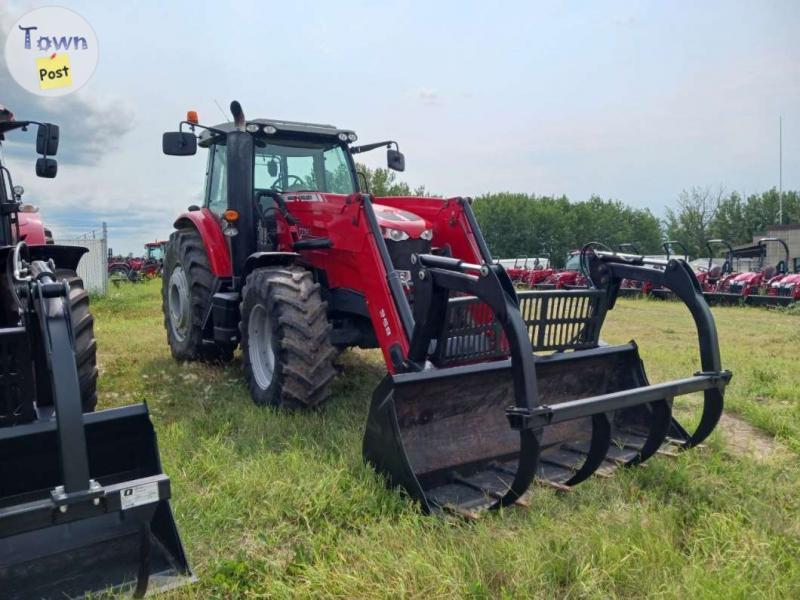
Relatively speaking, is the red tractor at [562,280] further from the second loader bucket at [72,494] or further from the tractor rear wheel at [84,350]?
the second loader bucket at [72,494]

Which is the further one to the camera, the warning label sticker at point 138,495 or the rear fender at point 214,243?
the rear fender at point 214,243

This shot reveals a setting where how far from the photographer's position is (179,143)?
5531 millimetres

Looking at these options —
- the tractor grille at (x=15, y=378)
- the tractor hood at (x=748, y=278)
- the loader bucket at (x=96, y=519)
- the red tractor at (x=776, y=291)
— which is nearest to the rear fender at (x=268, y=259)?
the loader bucket at (x=96, y=519)

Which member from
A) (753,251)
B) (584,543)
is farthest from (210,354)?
(753,251)

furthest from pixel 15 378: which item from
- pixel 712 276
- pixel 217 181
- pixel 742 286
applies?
pixel 712 276

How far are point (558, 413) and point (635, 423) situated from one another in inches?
65.3

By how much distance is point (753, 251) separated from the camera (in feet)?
69.9

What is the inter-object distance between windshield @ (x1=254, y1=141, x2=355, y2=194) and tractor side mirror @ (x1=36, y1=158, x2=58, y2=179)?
1626 mm

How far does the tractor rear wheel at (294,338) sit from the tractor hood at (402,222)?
752mm

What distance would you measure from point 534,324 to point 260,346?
97.3 inches

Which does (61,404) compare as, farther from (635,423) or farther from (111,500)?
(635,423)

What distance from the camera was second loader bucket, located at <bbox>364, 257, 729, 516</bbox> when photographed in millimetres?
3057

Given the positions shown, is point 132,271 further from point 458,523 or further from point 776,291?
point 458,523

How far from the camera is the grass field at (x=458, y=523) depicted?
2.59m
